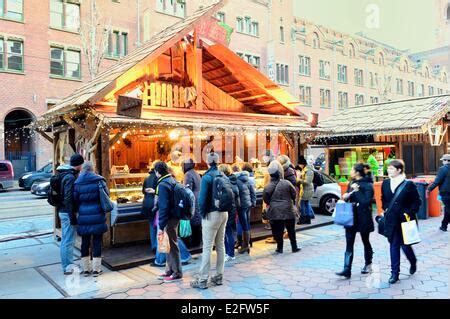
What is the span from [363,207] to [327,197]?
6180mm

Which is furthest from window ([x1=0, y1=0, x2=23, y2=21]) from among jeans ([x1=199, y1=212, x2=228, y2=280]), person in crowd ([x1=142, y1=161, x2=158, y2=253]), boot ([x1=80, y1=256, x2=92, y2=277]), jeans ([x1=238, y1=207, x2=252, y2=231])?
jeans ([x1=199, y1=212, x2=228, y2=280])

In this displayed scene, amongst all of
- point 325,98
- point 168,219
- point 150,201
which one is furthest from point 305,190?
point 325,98

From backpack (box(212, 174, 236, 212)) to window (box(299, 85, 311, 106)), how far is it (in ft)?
114

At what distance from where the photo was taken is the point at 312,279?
5621mm

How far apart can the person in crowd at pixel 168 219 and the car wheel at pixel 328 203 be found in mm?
6893

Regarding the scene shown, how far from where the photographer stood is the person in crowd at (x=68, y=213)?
19.8 feet

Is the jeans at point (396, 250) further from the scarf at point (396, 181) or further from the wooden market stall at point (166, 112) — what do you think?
the wooden market stall at point (166, 112)

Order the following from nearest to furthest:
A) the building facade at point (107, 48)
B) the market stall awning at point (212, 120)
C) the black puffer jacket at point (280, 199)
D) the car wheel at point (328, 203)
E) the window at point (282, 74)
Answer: the black puffer jacket at point (280, 199) → the market stall awning at point (212, 120) → the car wheel at point (328, 203) → the building facade at point (107, 48) → the window at point (282, 74)

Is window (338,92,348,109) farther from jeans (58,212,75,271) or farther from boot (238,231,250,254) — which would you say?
jeans (58,212,75,271)

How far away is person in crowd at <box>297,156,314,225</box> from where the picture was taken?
31.5 ft

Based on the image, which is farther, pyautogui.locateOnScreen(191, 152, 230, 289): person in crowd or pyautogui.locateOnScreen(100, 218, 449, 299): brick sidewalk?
pyautogui.locateOnScreen(191, 152, 230, 289): person in crowd

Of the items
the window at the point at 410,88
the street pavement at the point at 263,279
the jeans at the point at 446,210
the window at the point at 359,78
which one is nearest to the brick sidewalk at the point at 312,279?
the street pavement at the point at 263,279
